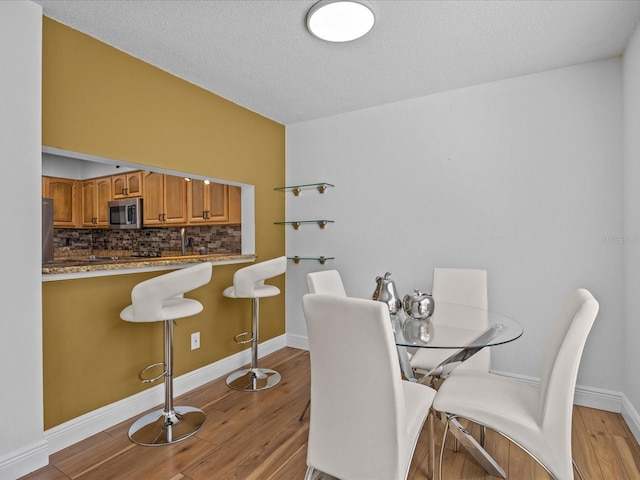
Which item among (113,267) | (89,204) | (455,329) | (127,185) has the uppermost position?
(127,185)

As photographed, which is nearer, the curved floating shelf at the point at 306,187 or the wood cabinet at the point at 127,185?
the curved floating shelf at the point at 306,187

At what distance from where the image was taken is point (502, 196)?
9.04 feet

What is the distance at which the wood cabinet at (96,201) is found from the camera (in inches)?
205

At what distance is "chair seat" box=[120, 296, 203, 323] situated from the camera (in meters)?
2.03

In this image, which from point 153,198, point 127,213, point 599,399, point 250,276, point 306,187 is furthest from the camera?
point 127,213

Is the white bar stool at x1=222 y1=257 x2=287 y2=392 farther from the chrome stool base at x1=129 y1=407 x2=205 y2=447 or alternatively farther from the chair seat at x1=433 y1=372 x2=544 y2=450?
the chair seat at x1=433 y1=372 x2=544 y2=450

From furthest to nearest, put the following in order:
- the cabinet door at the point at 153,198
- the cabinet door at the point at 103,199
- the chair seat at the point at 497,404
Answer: the cabinet door at the point at 103,199, the cabinet door at the point at 153,198, the chair seat at the point at 497,404

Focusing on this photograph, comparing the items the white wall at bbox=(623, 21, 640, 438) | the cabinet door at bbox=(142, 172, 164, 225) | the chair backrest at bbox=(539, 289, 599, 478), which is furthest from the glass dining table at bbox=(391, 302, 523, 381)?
the cabinet door at bbox=(142, 172, 164, 225)

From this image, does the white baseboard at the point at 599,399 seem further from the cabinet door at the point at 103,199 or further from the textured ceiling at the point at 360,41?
the cabinet door at the point at 103,199

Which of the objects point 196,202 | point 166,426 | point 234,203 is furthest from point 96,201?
point 166,426

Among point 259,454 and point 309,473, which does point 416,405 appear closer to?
point 309,473

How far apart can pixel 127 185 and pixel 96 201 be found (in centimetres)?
82

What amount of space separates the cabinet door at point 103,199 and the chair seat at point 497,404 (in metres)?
5.33

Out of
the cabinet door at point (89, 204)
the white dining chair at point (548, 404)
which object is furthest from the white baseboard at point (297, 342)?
the cabinet door at point (89, 204)
